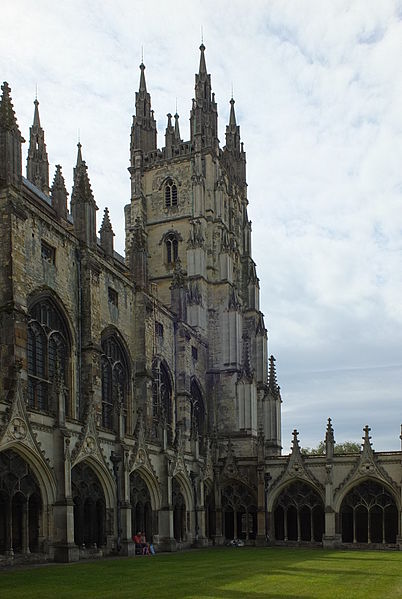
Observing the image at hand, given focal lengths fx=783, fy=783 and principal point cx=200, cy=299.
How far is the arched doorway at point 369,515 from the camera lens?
44.1 m

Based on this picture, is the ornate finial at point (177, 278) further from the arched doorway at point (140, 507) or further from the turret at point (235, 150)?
the arched doorway at point (140, 507)

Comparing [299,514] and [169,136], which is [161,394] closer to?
[299,514]

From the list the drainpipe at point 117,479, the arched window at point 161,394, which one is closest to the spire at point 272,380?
the arched window at point 161,394

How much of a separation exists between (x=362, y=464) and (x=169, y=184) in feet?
109

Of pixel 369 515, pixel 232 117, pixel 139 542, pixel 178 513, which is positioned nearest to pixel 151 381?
pixel 178 513

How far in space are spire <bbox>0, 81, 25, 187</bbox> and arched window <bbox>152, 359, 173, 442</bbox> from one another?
18.0 m

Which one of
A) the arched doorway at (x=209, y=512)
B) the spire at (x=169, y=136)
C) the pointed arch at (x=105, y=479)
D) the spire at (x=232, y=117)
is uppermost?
the spire at (x=232, y=117)

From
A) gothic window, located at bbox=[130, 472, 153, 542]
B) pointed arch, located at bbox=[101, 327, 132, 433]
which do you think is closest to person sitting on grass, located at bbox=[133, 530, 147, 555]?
gothic window, located at bbox=[130, 472, 153, 542]

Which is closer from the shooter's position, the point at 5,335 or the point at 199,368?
the point at 5,335

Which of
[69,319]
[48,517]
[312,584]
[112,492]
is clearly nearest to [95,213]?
[69,319]

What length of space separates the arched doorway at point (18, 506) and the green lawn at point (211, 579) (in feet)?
6.57

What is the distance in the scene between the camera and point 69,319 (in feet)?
129

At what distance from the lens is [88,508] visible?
33562 millimetres

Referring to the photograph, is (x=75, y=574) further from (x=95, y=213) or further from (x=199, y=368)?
(x=199, y=368)
